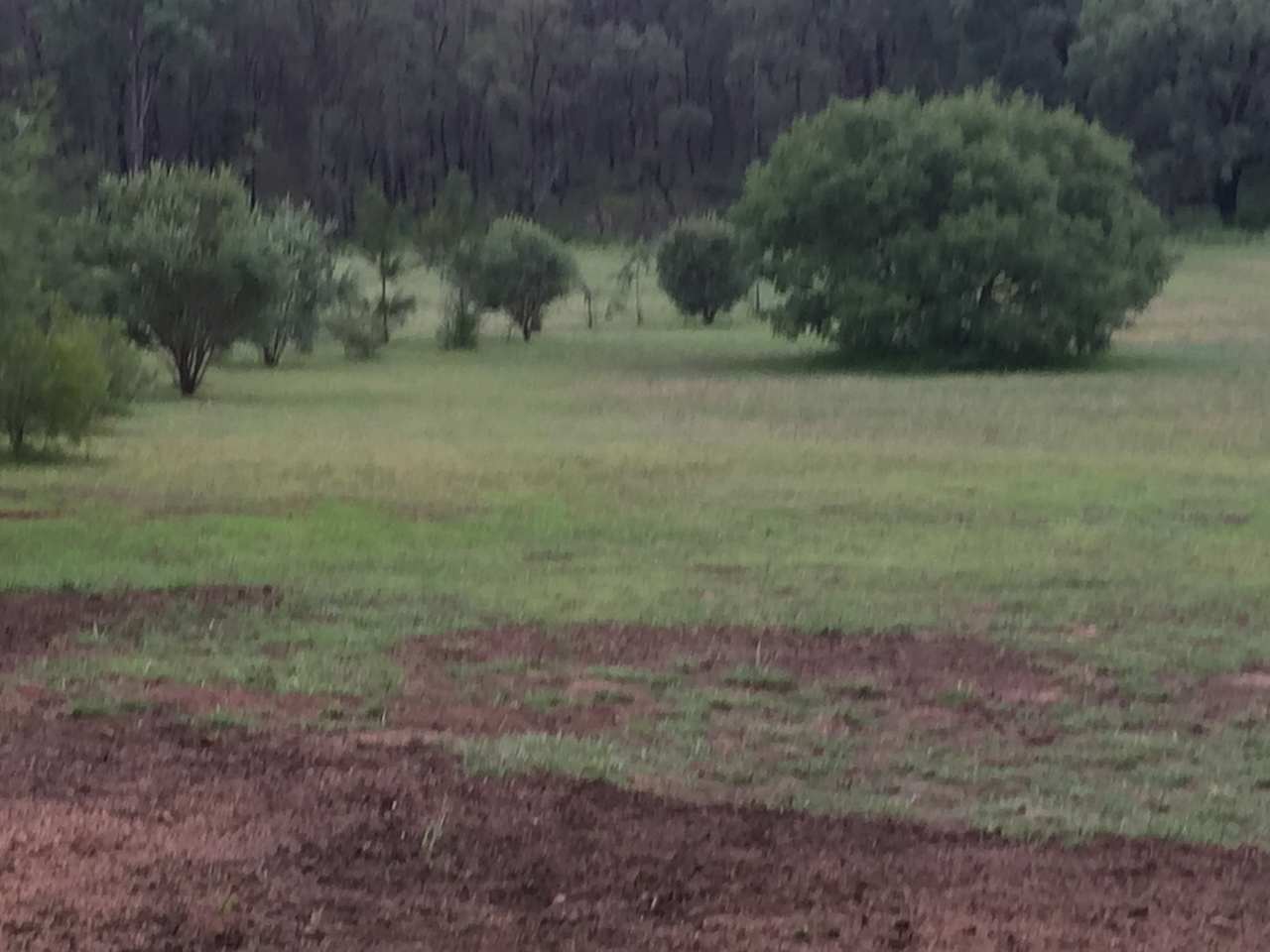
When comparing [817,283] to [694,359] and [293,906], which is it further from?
[293,906]

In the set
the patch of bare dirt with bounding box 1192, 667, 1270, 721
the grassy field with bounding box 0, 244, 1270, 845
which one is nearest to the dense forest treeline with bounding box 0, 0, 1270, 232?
the grassy field with bounding box 0, 244, 1270, 845

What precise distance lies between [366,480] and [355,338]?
19.2m

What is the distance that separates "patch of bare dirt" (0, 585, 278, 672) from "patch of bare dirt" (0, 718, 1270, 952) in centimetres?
247

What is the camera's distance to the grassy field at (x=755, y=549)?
7480mm

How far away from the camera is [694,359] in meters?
33.9

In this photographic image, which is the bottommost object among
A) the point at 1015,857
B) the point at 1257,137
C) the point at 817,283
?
the point at 1015,857

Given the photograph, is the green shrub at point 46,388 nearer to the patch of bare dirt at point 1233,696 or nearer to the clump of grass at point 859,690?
the clump of grass at point 859,690

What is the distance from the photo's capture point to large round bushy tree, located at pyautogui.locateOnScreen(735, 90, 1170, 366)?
31.5 metres

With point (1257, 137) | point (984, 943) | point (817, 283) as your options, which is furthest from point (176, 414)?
point (1257, 137)

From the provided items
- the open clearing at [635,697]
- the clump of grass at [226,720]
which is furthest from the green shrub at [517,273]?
the clump of grass at [226,720]

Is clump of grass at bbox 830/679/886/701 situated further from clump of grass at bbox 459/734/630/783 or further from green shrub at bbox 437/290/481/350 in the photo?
green shrub at bbox 437/290/481/350

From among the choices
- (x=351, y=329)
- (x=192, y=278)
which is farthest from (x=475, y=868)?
(x=351, y=329)

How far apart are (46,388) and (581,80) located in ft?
223

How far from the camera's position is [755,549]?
1271 centimetres
